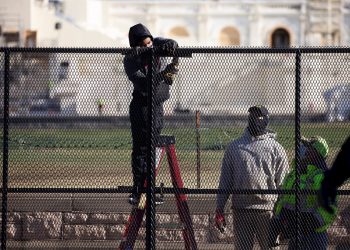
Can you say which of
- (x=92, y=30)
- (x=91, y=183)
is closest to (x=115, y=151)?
(x=91, y=183)

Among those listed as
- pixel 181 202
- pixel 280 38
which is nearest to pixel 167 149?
pixel 181 202

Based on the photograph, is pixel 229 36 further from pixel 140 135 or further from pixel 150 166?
pixel 150 166

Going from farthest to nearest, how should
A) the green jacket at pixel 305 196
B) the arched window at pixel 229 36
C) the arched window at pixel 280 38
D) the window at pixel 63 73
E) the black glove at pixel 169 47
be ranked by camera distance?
the arched window at pixel 280 38, the arched window at pixel 229 36, the window at pixel 63 73, the black glove at pixel 169 47, the green jacket at pixel 305 196

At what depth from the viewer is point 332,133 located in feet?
46.6

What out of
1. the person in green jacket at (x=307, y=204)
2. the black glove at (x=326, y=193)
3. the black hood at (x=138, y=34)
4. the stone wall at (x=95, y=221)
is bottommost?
the stone wall at (x=95, y=221)

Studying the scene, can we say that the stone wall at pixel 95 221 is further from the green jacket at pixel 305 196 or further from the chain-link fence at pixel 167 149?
the green jacket at pixel 305 196

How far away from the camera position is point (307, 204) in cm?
1344

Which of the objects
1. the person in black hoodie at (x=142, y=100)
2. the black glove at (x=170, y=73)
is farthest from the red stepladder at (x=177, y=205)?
the black glove at (x=170, y=73)

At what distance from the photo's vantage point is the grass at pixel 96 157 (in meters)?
14.1

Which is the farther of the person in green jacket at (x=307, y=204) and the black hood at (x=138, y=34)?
the black hood at (x=138, y=34)

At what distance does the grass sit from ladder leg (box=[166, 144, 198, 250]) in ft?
1.38

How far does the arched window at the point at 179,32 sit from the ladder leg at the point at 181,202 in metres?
90.0

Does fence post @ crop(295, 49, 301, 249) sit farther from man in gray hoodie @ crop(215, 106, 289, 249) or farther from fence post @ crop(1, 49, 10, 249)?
fence post @ crop(1, 49, 10, 249)

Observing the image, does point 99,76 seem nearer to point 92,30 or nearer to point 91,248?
point 91,248
